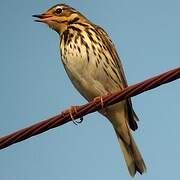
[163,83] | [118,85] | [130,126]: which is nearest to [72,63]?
[118,85]

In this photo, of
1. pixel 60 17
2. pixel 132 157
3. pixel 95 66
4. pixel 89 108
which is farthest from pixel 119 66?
pixel 89 108

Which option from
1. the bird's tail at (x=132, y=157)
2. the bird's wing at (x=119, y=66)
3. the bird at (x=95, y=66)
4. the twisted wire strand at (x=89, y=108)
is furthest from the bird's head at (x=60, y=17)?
the twisted wire strand at (x=89, y=108)

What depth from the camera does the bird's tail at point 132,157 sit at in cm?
979

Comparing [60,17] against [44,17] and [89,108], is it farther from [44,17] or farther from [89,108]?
[89,108]

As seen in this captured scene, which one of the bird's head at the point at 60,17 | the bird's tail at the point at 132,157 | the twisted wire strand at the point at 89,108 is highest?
the bird's head at the point at 60,17

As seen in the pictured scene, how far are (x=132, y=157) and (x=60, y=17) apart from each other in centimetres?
291

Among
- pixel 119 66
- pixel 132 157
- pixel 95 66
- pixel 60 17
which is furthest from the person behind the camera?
pixel 60 17

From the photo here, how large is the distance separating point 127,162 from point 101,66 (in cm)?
173

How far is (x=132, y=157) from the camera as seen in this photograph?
A: 10055 mm

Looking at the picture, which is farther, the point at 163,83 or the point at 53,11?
the point at 53,11

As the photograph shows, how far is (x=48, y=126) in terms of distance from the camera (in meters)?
6.24

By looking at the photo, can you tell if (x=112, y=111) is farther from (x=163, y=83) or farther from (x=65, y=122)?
(x=163, y=83)

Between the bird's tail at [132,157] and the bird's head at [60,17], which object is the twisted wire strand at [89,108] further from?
the bird's head at [60,17]

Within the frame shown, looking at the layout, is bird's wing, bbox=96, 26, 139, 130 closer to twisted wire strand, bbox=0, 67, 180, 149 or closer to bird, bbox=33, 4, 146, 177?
bird, bbox=33, 4, 146, 177
